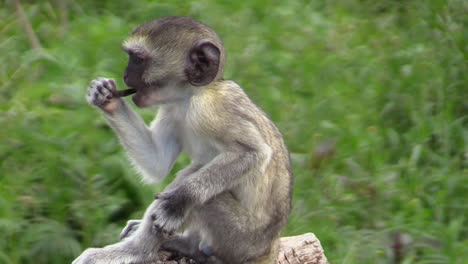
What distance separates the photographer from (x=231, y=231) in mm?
5227

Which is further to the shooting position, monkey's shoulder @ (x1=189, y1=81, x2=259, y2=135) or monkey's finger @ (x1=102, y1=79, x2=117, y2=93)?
monkey's finger @ (x1=102, y1=79, x2=117, y2=93)

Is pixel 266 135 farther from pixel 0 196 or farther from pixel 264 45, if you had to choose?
pixel 264 45

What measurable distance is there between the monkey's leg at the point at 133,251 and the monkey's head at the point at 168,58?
676 mm

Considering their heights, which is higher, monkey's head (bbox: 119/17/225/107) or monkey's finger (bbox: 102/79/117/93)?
monkey's head (bbox: 119/17/225/107)

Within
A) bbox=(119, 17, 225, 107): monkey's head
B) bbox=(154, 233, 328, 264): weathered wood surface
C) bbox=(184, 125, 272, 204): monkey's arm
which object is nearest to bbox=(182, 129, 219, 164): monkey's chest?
bbox=(184, 125, 272, 204): monkey's arm

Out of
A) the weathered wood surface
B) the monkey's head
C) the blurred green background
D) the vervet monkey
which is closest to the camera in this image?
the vervet monkey

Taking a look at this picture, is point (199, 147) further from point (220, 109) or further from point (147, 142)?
point (147, 142)

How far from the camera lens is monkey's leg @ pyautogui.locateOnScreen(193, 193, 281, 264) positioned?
17.1 feet

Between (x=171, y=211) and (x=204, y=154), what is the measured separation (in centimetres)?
49

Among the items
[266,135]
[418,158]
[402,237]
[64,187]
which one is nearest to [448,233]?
[402,237]

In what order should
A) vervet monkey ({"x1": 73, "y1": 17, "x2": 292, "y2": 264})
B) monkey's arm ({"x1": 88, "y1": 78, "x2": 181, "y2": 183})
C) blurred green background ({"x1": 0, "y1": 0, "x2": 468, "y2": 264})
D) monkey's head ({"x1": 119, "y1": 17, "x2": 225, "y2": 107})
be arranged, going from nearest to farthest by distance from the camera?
vervet monkey ({"x1": 73, "y1": 17, "x2": 292, "y2": 264}) < monkey's head ({"x1": 119, "y1": 17, "x2": 225, "y2": 107}) < monkey's arm ({"x1": 88, "y1": 78, "x2": 181, "y2": 183}) < blurred green background ({"x1": 0, "y1": 0, "x2": 468, "y2": 264})

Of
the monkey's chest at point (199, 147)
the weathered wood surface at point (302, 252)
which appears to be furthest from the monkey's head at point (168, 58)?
the weathered wood surface at point (302, 252)

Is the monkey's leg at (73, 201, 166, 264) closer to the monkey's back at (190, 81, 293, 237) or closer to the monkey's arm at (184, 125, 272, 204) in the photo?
the monkey's arm at (184, 125, 272, 204)

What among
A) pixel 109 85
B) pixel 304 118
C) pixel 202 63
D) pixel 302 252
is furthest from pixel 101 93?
pixel 304 118
